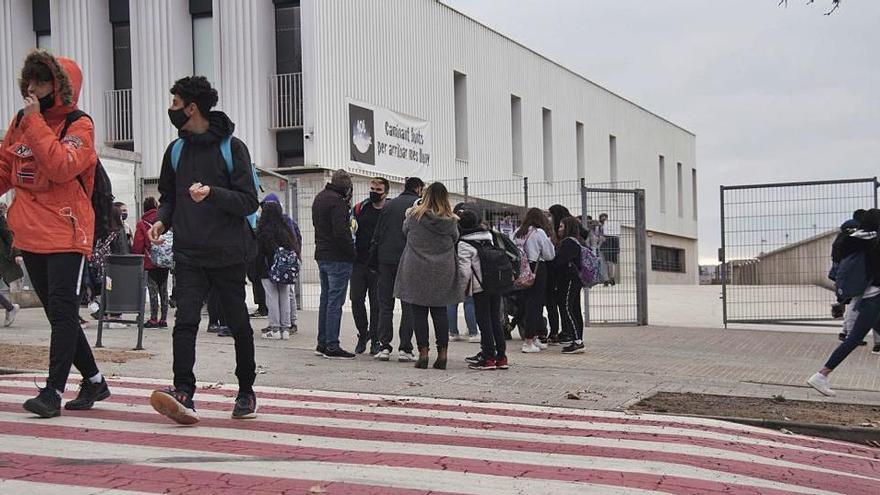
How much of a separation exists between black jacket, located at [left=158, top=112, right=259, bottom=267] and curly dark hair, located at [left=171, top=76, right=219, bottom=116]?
0.26 ft

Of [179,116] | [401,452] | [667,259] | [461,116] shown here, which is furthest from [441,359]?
[667,259]

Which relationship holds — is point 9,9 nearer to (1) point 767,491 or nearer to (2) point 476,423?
(2) point 476,423

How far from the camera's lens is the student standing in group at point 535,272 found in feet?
40.7

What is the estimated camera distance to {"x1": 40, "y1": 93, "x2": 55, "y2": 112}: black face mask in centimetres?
642

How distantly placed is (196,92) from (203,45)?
907 inches

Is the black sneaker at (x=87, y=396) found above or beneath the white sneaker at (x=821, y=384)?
above

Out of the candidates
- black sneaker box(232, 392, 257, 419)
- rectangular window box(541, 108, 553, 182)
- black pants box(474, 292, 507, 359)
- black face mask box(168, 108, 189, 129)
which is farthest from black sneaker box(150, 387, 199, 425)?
rectangular window box(541, 108, 553, 182)

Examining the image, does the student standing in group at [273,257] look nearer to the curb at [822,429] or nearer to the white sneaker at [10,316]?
the white sneaker at [10,316]

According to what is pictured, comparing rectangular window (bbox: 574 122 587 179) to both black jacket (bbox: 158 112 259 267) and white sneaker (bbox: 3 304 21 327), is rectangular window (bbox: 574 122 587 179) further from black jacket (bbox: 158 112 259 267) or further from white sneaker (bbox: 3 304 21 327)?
black jacket (bbox: 158 112 259 267)

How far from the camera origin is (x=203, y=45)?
2852 centimetres

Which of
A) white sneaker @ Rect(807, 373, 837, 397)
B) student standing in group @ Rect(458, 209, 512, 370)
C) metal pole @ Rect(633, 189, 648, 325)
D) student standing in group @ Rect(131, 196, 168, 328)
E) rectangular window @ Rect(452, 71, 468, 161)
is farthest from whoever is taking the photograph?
rectangular window @ Rect(452, 71, 468, 161)

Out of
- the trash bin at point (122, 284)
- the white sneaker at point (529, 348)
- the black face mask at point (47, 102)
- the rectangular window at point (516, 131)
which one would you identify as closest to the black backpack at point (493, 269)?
the white sneaker at point (529, 348)

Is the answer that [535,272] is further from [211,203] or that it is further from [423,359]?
[211,203]

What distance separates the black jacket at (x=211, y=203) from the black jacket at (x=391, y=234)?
4338 mm
